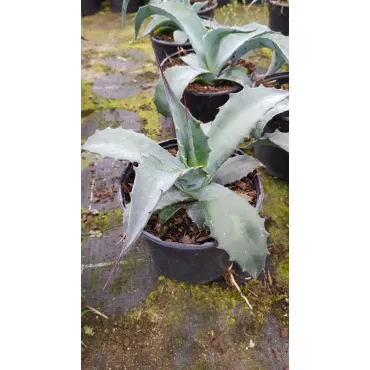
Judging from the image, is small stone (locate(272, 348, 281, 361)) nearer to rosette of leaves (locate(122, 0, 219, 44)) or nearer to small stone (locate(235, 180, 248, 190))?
small stone (locate(235, 180, 248, 190))

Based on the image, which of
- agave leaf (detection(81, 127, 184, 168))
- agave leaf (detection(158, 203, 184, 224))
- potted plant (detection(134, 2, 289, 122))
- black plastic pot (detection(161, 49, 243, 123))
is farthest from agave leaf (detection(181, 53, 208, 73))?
agave leaf (detection(158, 203, 184, 224))

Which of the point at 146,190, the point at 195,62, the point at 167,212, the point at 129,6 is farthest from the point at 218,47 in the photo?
the point at 129,6

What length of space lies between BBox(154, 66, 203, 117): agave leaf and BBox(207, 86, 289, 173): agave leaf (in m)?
0.37

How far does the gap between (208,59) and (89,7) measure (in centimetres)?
219

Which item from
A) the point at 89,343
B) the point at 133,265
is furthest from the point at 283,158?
the point at 89,343

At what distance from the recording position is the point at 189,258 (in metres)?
1.03

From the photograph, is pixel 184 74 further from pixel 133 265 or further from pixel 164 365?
pixel 164 365

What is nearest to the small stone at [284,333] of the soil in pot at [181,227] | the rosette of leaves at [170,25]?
the soil in pot at [181,227]

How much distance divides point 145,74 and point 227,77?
0.85 meters

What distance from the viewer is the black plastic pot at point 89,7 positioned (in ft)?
10.5

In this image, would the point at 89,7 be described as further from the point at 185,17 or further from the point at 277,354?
the point at 277,354

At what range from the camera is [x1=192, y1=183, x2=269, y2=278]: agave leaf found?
0.87 meters

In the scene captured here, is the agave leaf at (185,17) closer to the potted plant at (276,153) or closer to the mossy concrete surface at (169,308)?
the potted plant at (276,153)

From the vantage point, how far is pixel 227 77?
1598mm
